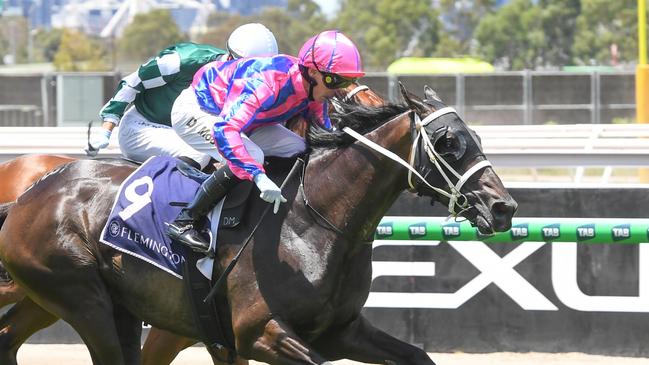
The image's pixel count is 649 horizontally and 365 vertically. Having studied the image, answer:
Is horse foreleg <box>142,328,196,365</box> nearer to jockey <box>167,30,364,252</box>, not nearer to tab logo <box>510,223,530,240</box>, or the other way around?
jockey <box>167,30,364,252</box>

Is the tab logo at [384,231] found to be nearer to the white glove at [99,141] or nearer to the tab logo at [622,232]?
the tab logo at [622,232]

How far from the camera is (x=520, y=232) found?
6949 mm

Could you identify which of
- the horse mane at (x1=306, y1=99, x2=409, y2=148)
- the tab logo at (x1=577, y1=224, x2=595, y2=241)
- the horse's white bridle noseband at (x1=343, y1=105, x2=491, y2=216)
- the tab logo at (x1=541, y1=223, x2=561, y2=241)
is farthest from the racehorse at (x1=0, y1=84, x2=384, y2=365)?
the tab logo at (x1=577, y1=224, x2=595, y2=241)

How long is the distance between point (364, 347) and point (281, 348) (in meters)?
0.39

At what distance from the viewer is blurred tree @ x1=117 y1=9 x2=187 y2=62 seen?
6650cm

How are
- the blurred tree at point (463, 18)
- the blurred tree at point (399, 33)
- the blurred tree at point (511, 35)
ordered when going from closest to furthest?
the blurred tree at point (399, 33), the blurred tree at point (511, 35), the blurred tree at point (463, 18)

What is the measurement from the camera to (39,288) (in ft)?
17.4

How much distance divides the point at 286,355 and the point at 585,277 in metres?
3.40

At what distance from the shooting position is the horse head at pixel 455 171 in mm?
4586

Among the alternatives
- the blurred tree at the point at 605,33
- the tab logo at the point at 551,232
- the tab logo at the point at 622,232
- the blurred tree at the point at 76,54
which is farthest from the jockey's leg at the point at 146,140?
the blurred tree at the point at 76,54

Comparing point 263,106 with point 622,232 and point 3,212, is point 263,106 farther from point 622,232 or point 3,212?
point 622,232

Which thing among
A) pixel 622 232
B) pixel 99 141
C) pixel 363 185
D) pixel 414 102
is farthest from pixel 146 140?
pixel 622 232

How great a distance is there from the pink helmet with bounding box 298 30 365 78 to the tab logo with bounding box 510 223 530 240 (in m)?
2.41

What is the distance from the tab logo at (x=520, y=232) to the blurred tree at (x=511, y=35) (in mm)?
49113
